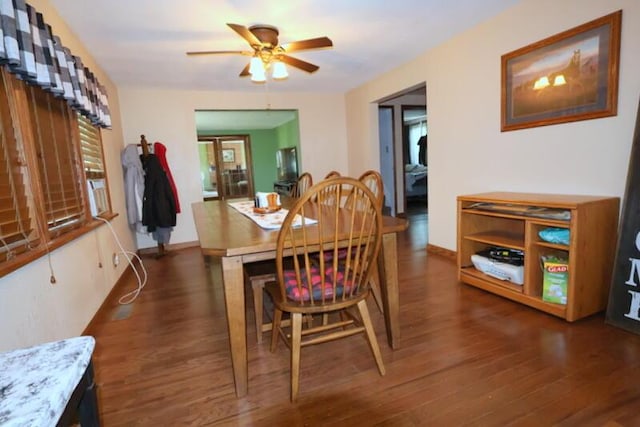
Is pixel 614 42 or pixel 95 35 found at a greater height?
pixel 95 35

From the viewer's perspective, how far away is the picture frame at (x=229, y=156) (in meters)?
8.39

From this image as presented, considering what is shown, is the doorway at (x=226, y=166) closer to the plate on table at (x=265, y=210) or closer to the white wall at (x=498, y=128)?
the white wall at (x=498, y=128)

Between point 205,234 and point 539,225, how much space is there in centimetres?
207

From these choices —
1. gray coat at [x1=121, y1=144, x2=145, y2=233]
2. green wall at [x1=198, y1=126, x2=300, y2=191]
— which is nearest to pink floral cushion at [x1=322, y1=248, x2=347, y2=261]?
gray coat at [x1=121, y1=144, x2=145, y2=233]

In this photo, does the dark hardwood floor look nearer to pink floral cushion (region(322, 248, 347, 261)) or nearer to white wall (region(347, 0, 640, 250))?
pink floral cushion (region(322, 248, 347, 261))

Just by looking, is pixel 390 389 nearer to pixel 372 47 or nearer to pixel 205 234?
pixel 205 234

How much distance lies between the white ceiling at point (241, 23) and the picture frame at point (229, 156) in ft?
15.0

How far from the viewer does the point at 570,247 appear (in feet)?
6.26

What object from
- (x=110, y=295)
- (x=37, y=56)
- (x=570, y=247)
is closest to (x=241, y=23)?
(x=37, y=56)

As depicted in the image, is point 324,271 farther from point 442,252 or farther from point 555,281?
point 442,252

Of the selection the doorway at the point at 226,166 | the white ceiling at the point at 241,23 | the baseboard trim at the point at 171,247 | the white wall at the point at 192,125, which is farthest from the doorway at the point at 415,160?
the doorway at the point at 226,166

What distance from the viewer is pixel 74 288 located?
6.65 ft

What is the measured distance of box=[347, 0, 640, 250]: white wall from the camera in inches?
78.2

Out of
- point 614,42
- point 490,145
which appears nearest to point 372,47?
point 490,145
